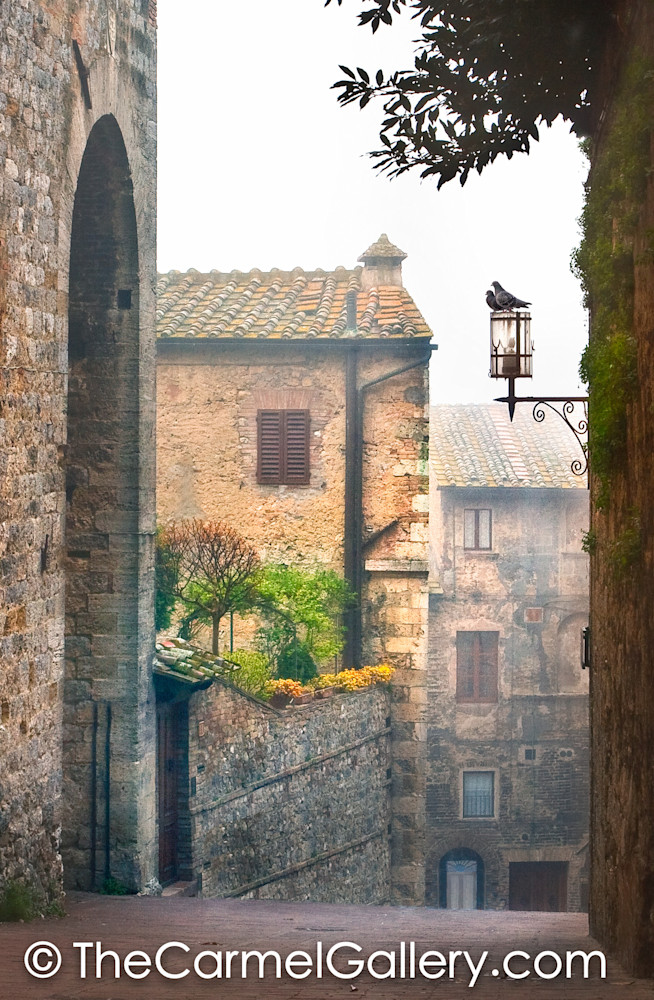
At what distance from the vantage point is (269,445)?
63.6 ft

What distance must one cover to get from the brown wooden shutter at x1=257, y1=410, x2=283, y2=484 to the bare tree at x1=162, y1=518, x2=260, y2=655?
161 centimetres

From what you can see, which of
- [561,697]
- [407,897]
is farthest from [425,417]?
[561,697]

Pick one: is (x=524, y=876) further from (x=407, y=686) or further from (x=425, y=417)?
(x=425, y=417)

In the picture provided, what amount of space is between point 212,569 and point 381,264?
5.76 metres

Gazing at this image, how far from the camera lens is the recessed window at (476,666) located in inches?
1071

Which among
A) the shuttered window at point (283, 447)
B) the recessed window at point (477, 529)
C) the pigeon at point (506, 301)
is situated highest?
the pigeon at point (506, 301)

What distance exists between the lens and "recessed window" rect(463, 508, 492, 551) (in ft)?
90.1

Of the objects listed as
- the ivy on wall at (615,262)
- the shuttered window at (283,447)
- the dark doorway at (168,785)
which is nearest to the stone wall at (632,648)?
the ivy on wall at (615,262)

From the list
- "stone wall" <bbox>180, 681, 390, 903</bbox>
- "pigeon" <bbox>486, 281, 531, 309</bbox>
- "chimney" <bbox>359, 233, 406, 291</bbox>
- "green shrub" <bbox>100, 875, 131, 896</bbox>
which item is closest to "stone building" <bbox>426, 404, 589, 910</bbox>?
"chimney" <bbox>359, 233, 406, 291</bbox>

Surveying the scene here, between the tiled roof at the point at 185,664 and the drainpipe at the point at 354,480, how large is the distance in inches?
190

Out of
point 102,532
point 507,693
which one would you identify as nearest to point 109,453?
point 102,532

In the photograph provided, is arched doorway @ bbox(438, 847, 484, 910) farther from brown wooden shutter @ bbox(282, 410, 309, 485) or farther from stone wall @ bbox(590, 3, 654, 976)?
stone wall @ bbox(590, 3, 654, 976)

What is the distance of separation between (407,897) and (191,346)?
801 cm

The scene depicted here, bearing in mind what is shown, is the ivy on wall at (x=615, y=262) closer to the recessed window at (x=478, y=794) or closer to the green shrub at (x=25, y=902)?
the green shrub at (x=25, y=902)
